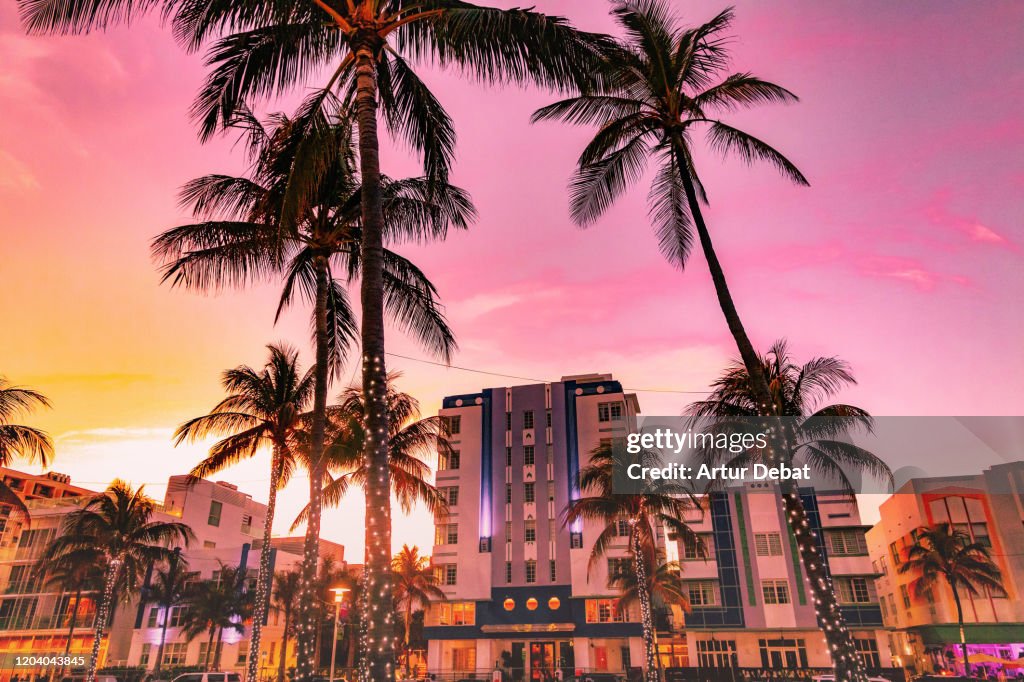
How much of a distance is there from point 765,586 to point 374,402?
5285cm

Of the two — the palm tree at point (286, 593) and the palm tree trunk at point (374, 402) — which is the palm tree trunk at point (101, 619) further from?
the palm tree trunk at point (374, 402)

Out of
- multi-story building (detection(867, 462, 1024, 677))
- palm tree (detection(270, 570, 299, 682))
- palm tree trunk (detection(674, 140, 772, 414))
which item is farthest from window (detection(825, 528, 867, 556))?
palm tree (detection(270, 570, 299, 682))

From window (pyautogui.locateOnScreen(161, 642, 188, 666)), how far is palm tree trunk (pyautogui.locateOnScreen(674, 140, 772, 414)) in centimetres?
6669

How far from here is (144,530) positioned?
37156 millimetres

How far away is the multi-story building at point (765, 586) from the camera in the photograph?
51062mm

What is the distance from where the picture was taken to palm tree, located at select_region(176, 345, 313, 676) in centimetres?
2275

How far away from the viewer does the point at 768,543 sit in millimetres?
53562

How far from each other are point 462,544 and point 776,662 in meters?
27.7

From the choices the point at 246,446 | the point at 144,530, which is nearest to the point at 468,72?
the point at 246,446

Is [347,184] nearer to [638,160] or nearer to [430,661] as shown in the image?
[638,160]

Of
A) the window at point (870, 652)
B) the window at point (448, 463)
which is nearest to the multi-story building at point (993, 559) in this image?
the window at point (870, 652)

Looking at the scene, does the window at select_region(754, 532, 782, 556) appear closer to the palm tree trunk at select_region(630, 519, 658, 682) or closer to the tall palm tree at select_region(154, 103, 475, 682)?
the palm tree trunk at select_region(630, 519, 658, 682)

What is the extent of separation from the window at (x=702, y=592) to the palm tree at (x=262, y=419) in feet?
136

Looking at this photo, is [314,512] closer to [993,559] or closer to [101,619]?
[101,619]
